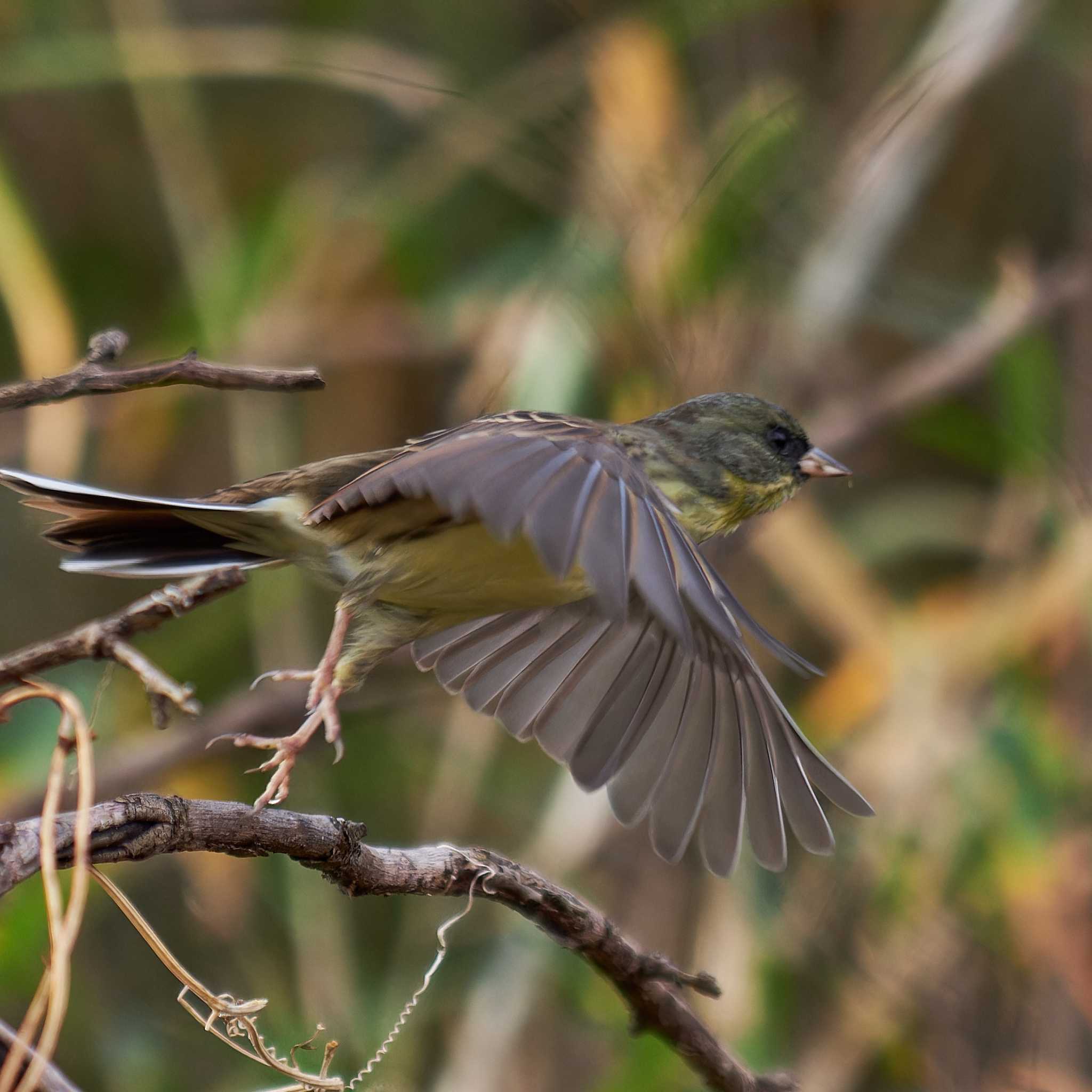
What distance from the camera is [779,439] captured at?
292cm

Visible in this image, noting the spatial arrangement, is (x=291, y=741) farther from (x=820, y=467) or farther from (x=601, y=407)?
(x=601, y=407)

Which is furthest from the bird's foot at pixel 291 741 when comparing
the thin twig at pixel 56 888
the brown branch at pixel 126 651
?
the thin twig at pixel 56 888

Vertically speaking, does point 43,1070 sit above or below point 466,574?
below

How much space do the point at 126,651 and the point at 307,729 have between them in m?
0.39

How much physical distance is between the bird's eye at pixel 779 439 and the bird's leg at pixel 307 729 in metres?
1.11

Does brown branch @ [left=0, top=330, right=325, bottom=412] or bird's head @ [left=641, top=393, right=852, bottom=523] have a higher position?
bird's head @ [left=641, top=393, right=852, bottom=523]

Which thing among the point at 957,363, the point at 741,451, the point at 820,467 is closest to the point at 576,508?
the point at 741,451

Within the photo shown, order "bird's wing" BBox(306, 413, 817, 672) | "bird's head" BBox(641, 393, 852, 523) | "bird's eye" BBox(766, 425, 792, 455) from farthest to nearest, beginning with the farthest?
"bird's eye" BBox(766, 425, 792, 455) → "bird's head" BBox(641, 393, 852, 523) → "bird's wing" BBox(306, 413, 817, 672)

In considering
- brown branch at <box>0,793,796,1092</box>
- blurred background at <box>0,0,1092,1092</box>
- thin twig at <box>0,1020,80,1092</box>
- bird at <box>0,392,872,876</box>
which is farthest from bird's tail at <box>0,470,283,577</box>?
blurred background at <box>0,0,1092,1092</box>

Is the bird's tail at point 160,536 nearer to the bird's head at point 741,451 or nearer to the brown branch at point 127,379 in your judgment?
the brown branch at point 127,379

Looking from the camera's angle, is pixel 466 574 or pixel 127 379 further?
pixel 466 574

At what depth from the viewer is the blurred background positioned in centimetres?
377

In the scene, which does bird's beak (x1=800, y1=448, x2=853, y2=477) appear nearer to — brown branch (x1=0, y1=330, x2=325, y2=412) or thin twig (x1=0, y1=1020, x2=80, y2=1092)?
brown branch (x1=0, y1=330, x2=325, y2=412)

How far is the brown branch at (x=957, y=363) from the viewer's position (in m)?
4.22
